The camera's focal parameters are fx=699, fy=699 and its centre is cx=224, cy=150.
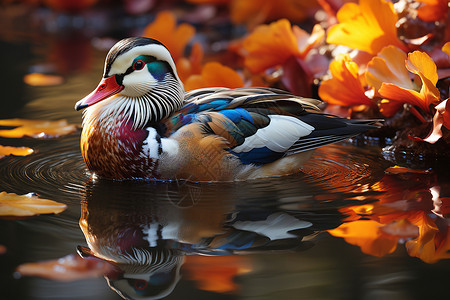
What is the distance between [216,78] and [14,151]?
1398mm

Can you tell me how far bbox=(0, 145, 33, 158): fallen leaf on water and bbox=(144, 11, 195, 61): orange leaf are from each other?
1328 millimetres

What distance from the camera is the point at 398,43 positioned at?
436 centimetres

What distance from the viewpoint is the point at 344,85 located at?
4.30m

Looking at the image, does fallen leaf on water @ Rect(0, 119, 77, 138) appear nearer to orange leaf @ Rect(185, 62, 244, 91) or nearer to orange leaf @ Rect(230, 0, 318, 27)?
orange leaf @ Rect(185, 62, 244, 91)

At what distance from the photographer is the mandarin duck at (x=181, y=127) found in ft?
12.3

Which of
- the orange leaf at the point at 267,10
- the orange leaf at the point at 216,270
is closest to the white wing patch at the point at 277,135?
the orange leaf at the point at 216,270

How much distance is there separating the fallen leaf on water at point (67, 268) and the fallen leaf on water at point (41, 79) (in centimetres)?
345

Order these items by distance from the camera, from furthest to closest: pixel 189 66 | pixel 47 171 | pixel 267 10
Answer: pixel 267 10
pixel 189 66
pixel 47 171

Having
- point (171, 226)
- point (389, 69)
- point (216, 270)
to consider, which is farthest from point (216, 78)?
point (216, 270)

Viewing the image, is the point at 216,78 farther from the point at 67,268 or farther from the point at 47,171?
the point at 67,268

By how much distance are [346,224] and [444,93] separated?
1.63 metres

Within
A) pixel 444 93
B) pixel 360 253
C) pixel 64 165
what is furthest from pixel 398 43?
pixel 64 165

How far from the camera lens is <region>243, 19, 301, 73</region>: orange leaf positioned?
4.74 m

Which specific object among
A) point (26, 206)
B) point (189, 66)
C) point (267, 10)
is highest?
Result: point (26, 206)
